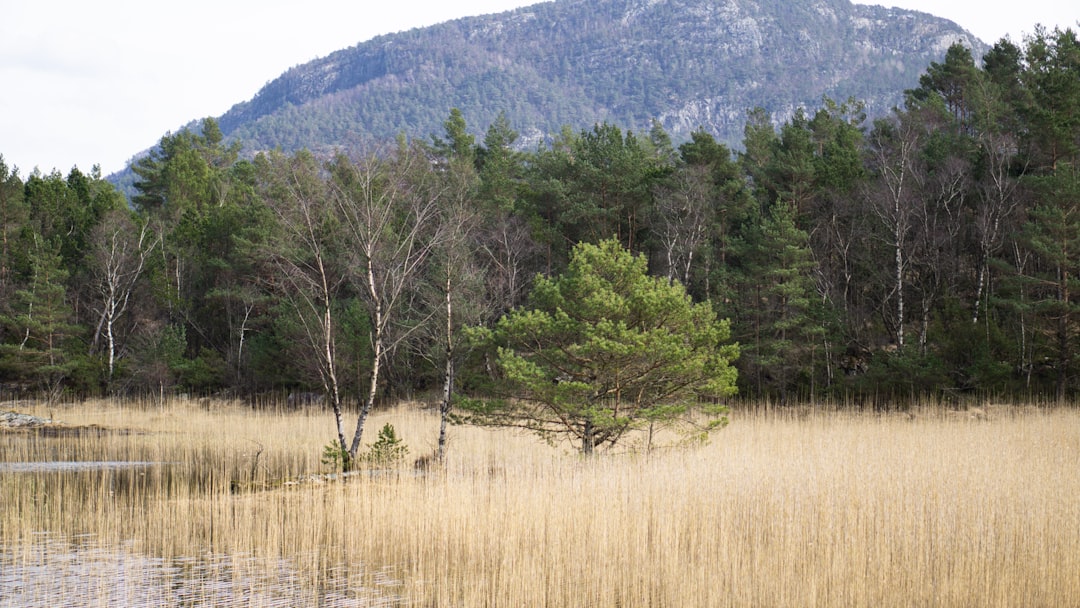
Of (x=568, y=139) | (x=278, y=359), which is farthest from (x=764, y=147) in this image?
(x=278, y=359)

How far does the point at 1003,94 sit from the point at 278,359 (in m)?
34.2

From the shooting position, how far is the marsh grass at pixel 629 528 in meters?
8.58

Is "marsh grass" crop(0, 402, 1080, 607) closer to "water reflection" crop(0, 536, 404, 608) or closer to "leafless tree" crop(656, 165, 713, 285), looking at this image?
"water reflection" crop(0, 536, 404, 608)

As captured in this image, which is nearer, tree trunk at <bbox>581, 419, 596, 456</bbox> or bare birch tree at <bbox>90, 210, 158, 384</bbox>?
tree trunk at <bbox>581, 419, 596, 456</bbox>

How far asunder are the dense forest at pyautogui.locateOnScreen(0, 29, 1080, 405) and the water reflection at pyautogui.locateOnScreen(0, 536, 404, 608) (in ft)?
36.1

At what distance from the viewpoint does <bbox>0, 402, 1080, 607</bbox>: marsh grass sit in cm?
858

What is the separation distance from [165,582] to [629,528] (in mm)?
5117

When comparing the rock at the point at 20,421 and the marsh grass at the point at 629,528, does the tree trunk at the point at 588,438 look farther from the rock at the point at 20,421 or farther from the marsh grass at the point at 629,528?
the rock at the point at 20,421

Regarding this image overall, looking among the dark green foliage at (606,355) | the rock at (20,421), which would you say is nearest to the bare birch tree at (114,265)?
the rock at (20,421)

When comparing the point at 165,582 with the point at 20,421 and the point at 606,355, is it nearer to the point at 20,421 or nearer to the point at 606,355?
the point at 606,355

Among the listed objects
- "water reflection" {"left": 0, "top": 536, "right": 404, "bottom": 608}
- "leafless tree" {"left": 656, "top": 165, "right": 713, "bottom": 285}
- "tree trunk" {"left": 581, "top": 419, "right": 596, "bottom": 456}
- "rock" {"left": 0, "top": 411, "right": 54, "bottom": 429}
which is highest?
"leafless tree" {"left": 656, "top": 165, "right": 713, "bottom": 285}

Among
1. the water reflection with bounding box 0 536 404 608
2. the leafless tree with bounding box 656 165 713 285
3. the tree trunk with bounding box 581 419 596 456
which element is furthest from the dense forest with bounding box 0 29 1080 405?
the water reflection with bounding box 0 536 404 608

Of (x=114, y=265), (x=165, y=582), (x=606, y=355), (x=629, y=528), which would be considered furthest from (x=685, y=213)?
(x=165, y=582)

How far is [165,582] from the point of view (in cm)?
934
